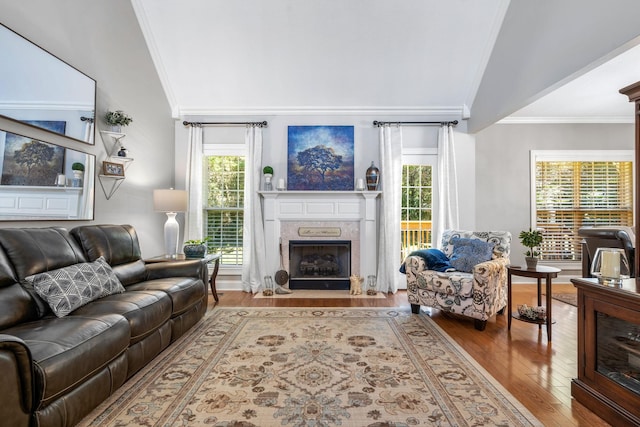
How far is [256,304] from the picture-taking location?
4.04 meters

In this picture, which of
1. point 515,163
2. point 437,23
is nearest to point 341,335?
point 437,23

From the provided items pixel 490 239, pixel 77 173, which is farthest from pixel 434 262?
pixel 77 173

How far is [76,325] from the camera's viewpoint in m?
1.77

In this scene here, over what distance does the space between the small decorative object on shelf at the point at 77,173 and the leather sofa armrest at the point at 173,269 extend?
965 millimetres

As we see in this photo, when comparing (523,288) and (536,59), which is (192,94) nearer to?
(536,59)

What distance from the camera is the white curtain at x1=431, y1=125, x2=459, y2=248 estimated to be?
471 centimetres

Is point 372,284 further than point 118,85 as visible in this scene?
Yes

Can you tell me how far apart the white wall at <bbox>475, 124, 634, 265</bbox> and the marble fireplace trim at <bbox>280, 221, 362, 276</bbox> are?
200 centimetres

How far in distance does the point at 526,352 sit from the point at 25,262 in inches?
144

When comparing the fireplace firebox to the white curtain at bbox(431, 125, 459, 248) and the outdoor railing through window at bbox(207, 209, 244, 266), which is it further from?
the white curtain at bbox(431, 125, 459, 248)

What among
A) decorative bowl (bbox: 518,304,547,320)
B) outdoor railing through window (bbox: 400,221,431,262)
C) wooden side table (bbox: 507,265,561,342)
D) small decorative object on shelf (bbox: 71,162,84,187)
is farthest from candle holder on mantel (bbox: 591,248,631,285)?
small decorative object on shelf (bbox: 71,162,84,187)

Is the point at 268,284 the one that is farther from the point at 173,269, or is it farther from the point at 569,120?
the point at 569,120

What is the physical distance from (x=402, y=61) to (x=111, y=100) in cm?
347

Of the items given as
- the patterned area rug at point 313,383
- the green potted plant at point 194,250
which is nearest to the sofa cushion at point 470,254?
the patterned area rug at point 313,383
